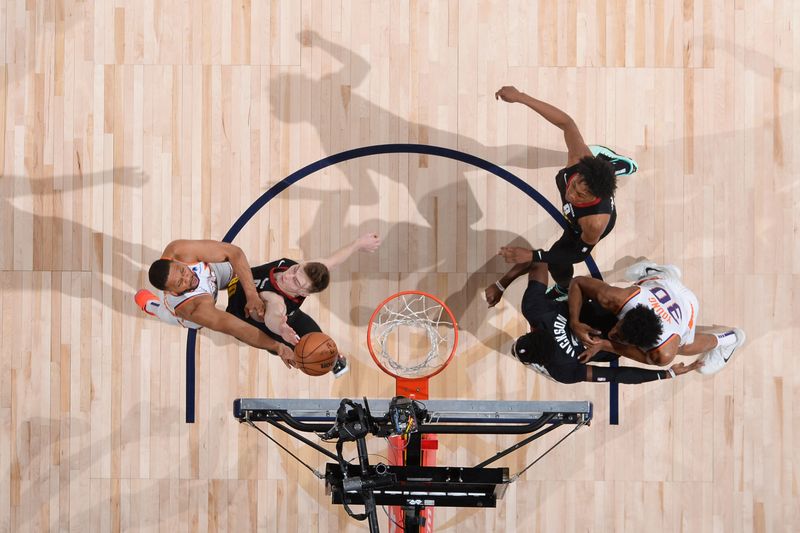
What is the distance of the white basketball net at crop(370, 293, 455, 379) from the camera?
6.18m

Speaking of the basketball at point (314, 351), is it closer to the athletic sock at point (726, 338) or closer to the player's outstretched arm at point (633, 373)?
the player's outstretched arm at point (633, 373)

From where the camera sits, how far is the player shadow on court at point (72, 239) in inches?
252

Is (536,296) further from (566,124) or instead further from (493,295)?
(566,124)

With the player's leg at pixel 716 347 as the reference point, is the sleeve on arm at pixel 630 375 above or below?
below

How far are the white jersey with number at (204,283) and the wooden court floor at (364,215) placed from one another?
1.85 feet

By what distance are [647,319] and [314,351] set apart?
2.34 m

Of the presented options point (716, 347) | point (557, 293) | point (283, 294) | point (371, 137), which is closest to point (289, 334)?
point (283, 294)

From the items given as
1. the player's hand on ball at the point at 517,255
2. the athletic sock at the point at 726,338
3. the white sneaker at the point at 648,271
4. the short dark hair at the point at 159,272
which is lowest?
the athletic sock at the point at 726,338

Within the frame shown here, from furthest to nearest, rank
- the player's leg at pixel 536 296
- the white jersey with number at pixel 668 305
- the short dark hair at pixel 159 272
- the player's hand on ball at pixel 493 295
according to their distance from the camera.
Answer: the player's hand on ball at pixel 493 295 < the player's leg at pixel 536 296 < the white jersey with number at pixel 668 305 < the short dark hair at pixel 159 272

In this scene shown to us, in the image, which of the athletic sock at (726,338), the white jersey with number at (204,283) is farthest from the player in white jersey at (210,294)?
the athletic sock at (726,338)

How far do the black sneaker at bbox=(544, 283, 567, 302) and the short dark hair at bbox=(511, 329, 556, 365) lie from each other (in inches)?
19.5

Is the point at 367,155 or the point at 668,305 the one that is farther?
the point at 367,155

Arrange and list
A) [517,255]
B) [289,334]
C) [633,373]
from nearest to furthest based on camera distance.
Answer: [289,334] → [517,255] → [633,373]

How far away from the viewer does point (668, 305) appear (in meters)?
5.38
